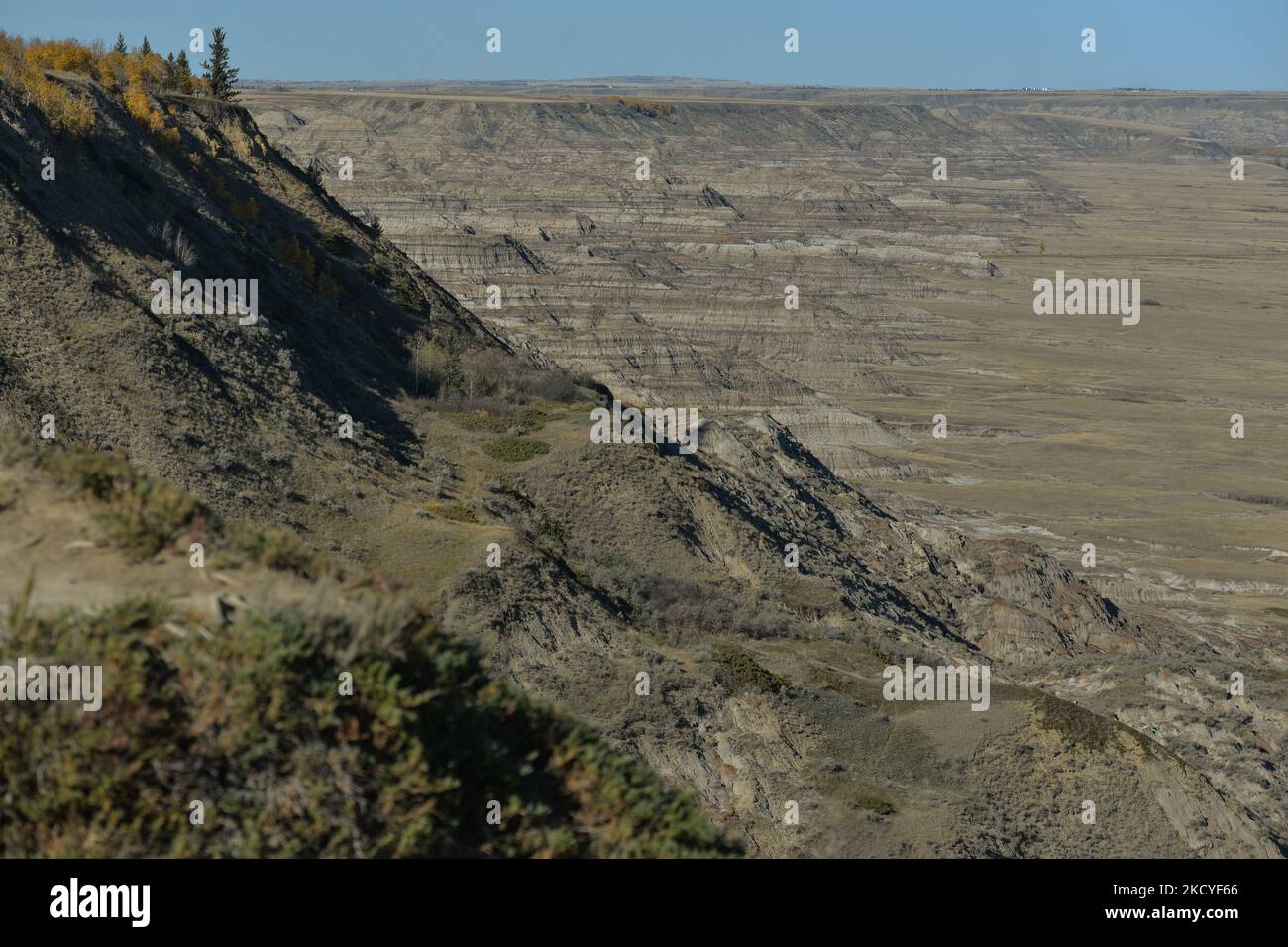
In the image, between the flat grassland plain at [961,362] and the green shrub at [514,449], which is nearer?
the green shrub at [514,449]

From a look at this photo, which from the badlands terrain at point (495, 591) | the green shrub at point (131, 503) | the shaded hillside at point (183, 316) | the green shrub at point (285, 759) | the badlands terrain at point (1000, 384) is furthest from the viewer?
the badlands terrain at point (1000, 384)

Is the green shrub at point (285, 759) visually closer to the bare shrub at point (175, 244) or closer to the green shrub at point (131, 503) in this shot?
the green shrub at point (131, 503)

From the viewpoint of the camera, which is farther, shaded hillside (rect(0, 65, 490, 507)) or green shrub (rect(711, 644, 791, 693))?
shaded hillside (rect(0, 65, 490, 507))

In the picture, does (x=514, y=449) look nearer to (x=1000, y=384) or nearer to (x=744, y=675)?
(x=744, y=675)

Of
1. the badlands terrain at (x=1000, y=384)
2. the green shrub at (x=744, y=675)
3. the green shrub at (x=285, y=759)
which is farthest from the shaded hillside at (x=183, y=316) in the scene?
the green shrub at (x=285, y=759)

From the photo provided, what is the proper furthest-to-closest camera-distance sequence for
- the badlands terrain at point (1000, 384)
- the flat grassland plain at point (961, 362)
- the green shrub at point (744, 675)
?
the flat grassland plain at point (961, 362)
the badlands terrain at point (1000, 384)
the green shrub at point (744, 675)

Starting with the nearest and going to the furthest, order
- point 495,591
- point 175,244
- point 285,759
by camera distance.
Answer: point 285,759, point 495,591, point 175,244

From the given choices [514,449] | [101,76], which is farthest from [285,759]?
[101,76]

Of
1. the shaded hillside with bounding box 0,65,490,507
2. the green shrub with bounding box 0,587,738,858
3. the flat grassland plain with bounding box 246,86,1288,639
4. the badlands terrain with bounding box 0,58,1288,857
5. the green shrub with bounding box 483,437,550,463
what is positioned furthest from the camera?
the flat grassland plain with bounding box 246,86,1288,639

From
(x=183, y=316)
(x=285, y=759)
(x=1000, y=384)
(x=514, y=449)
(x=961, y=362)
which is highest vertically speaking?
(x=961, y=362)

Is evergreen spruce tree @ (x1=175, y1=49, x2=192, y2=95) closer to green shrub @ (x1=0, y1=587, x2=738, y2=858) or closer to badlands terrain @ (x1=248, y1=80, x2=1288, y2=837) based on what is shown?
badlands terrain @ (x1=248, y1=80, x2=1288, y2=837)

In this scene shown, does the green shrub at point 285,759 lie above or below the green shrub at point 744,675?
above

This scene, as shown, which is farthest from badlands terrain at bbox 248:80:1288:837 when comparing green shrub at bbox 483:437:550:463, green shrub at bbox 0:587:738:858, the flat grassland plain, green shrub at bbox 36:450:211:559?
green shrub at bbox 36:450:211:559
